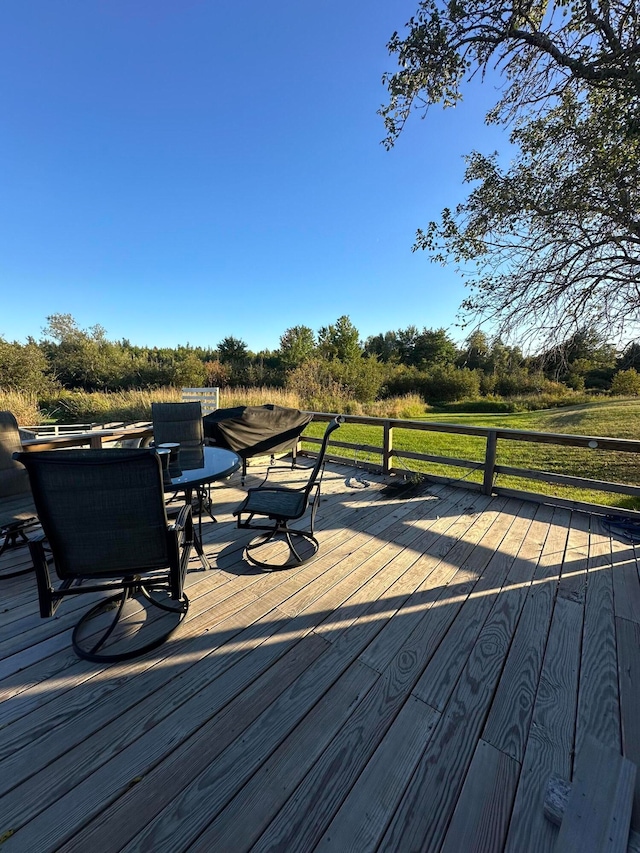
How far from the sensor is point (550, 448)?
8.23 m

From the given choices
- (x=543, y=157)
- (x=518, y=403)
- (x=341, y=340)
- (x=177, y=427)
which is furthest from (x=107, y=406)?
(x=518, y=403)

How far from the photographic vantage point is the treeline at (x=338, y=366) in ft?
14.8

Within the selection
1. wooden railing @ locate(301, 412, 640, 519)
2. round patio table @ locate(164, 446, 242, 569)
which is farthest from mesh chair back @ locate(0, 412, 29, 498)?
wooden railing @ locate(301, 412, 640, 519)

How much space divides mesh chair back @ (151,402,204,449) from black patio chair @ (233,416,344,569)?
722 mm

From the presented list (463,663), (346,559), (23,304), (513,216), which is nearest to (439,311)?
(513,216)

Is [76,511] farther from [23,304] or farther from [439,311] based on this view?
[23,304]

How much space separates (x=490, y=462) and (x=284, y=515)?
8.65 ft

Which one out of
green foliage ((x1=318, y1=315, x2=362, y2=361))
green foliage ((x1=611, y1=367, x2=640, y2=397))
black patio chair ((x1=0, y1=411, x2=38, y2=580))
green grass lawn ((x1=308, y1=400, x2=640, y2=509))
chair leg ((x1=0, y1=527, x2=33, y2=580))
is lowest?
green grass lawn ((x1=308, y1=400, x2=640, y2=509))

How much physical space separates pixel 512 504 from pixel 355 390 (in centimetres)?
1086

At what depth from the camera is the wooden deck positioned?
954 millimetres

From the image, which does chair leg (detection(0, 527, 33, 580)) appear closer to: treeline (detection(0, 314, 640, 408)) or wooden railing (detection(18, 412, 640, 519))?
wooden railing (detection(18, 412, 640, 519))

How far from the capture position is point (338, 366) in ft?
47.8

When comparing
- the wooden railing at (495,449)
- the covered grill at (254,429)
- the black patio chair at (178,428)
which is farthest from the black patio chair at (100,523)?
the covered grill at (254,429)

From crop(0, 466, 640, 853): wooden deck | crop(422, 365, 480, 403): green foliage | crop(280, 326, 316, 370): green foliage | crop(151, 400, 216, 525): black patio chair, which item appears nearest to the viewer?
crop(0, 466, 640, 853): wooden deck
